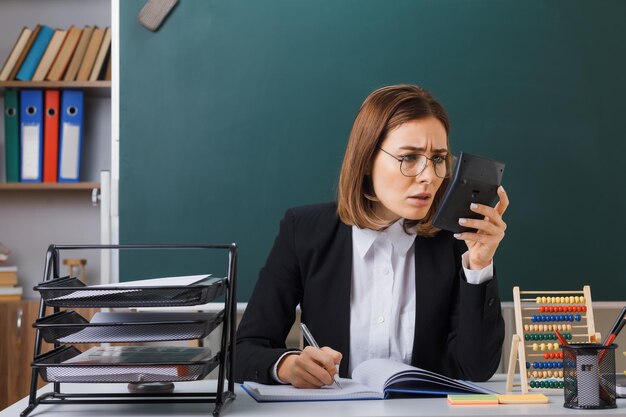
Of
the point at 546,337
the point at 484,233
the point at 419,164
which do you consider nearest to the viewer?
the point at 484,233

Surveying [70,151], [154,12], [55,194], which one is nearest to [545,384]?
[154,12]

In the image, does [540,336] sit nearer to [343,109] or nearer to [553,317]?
[553,317]

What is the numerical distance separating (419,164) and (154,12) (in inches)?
58.9

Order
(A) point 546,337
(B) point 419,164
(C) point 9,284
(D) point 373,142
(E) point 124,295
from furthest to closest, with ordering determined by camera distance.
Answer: (C) point 9,284 < (D) point 373,142 < (B) point 419,164 < (A) point 546,337 < (E) point 124,295

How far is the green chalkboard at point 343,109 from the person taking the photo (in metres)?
2.77

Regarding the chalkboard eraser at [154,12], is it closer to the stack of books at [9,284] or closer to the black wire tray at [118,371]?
the stack of books at [9,284]

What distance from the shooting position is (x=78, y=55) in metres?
3.31

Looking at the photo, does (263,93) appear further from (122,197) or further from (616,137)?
(616,137)

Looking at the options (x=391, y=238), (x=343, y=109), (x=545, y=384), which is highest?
(x=343, y=109)

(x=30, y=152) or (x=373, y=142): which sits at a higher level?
(x=30, y=152)

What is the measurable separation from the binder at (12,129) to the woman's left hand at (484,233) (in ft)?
7.90

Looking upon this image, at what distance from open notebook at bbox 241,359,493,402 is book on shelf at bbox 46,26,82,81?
2.34 meters

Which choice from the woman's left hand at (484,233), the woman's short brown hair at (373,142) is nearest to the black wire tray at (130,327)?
the woman's left hand at (484,233)

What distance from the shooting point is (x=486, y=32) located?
282 centimetres
